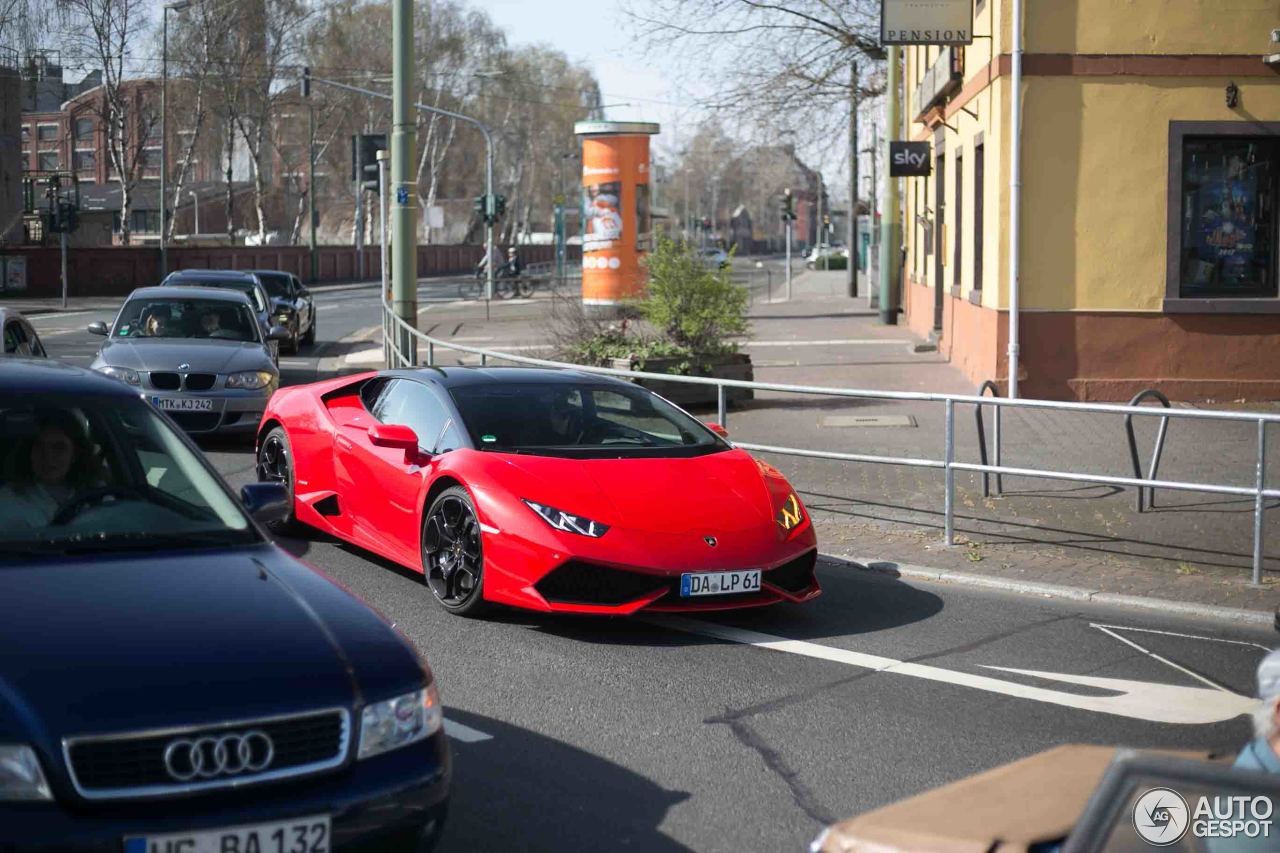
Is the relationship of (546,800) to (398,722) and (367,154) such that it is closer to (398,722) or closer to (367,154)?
(398,722)

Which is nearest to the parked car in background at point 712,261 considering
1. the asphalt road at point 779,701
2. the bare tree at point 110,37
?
the asphalt road at point 779,701

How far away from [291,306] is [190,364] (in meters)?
14.7

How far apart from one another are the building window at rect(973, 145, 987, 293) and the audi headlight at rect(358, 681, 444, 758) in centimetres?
1698

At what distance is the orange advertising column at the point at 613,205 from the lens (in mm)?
37562

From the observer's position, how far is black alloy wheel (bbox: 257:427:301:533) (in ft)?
33.1

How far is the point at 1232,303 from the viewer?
17.8 m

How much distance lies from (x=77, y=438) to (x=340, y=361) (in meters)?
20.8

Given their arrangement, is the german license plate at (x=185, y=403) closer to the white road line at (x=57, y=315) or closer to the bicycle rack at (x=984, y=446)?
the bicycle rack at (x=984, y=446)

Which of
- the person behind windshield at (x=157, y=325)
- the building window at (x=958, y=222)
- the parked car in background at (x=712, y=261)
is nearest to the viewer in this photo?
the person behind windshield at (x=157, y=325)

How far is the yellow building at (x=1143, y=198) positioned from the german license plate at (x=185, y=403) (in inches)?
351

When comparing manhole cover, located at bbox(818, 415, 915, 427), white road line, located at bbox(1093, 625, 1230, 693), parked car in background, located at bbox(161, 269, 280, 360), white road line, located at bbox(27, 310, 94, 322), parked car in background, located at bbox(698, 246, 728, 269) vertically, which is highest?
parked car in background, located at bbox(698, 246, 728, 269)

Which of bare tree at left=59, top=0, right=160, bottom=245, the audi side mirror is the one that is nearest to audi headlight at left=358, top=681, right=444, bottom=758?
the audi side mirror

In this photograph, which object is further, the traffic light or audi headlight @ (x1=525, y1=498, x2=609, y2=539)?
the traffic light

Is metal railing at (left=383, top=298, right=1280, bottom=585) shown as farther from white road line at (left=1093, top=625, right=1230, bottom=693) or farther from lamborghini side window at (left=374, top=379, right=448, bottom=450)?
lamborghini side window at (left=374, top=379, right=448, bottom=450)
